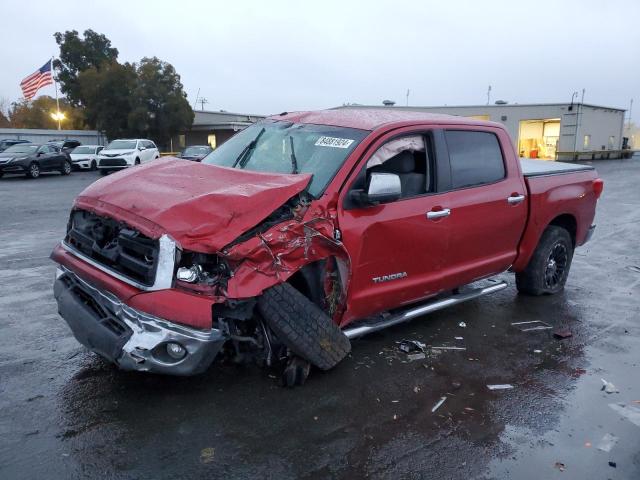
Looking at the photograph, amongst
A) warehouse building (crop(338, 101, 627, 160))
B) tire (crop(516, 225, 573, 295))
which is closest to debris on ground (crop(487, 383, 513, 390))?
tire (crop(516, 225, 573, 295))

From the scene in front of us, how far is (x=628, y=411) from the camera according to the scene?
3.62m

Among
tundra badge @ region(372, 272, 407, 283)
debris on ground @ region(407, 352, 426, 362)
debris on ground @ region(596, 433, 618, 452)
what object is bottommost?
debris on ground @ region(596, 433, 618, 452)

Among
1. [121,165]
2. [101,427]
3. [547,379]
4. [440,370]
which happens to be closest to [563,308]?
[547,379]

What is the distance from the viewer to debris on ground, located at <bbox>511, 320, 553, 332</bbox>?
5.14m

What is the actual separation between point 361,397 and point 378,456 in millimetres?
667

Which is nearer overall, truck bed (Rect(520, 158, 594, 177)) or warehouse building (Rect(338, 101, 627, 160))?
truck bed (Rect(520, 158, 594, 177))

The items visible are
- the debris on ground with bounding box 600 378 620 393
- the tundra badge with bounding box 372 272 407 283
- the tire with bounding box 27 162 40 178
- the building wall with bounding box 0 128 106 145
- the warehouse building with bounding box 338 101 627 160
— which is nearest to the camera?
the debris on ground with bounding box 600 378 620 393

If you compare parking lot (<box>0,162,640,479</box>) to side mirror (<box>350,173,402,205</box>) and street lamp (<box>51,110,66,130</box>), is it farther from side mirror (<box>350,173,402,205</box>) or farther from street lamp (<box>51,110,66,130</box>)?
street lamp (<box>51,110,66,130</box>)

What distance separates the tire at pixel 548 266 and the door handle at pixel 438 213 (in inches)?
76.4

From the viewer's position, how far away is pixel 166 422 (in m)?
3.32

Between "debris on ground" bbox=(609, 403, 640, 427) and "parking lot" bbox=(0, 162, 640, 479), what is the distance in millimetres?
12

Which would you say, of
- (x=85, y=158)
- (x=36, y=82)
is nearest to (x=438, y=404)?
(x=85, y=158)

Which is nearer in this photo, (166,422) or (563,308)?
(166,422)

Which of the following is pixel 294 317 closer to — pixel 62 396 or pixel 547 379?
pixel 62 396
